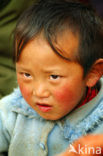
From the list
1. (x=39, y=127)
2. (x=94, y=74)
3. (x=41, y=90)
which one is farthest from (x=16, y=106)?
(x=94, y=74)

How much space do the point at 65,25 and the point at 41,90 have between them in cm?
27

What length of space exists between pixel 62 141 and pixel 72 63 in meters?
0.38

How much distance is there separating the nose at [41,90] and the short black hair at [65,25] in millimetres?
145

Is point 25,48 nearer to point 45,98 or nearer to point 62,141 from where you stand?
point 45,98

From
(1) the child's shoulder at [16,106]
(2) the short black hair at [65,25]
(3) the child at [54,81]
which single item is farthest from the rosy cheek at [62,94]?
(1) the child's shoulder at [16,106]

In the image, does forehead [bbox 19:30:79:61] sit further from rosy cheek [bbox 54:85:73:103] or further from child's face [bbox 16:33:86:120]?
rosy cheek [bbox 54:85:73:103]

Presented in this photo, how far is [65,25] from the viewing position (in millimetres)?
1315

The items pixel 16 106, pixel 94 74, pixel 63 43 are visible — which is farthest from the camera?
pixel 16 106

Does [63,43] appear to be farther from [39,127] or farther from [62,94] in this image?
[39,127]

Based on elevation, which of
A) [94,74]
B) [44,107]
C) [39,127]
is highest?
[94,74]

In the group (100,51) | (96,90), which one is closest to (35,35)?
(100,51)

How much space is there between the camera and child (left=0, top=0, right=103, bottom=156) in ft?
4.26

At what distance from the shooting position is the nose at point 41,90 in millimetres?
1309

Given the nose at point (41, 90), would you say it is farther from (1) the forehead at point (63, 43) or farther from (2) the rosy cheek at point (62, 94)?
(1) the forehead at point (63, 43)
